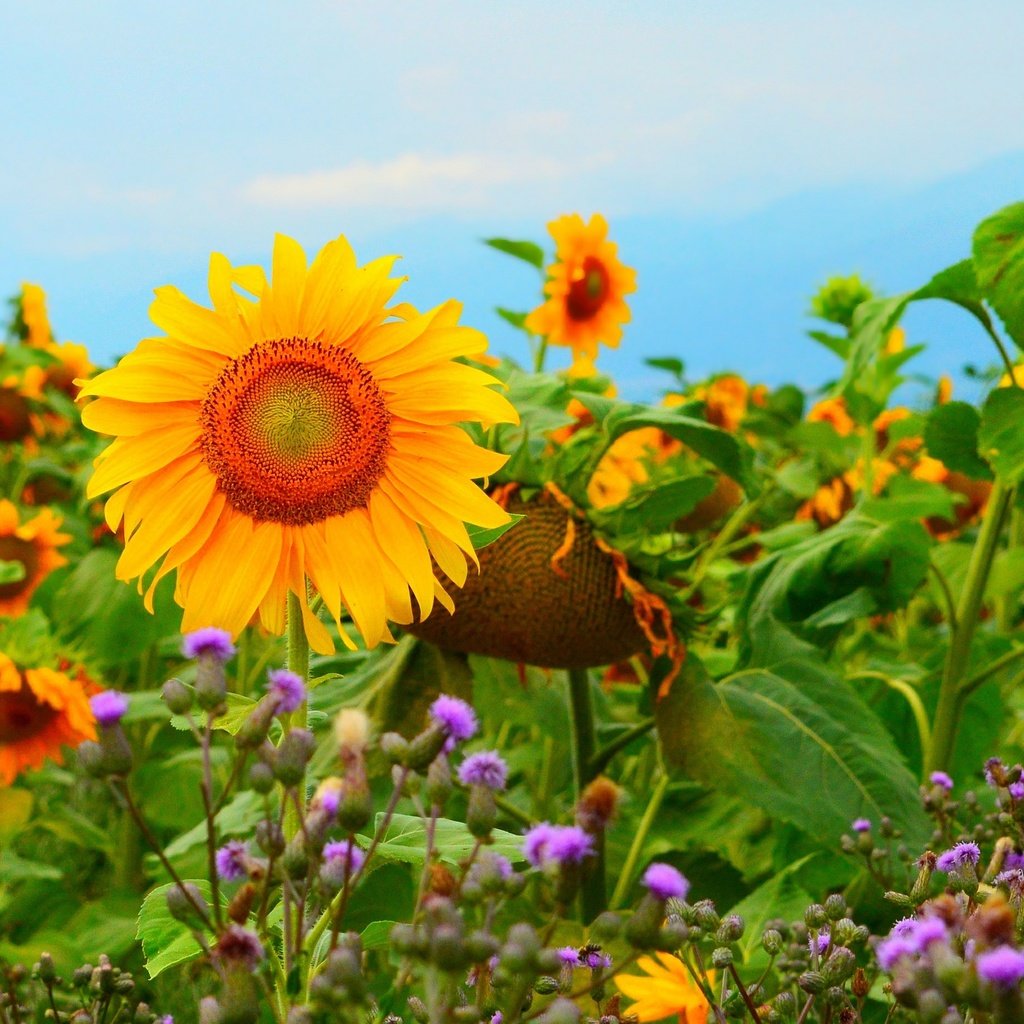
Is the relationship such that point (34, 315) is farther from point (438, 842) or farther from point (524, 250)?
point (438, 842)

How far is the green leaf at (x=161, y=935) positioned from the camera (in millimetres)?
746

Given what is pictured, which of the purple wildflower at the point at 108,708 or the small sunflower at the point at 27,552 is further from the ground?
the purple wildflower at the point at 108,708

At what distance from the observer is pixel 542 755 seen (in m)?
1.84

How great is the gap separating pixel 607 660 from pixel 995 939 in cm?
85

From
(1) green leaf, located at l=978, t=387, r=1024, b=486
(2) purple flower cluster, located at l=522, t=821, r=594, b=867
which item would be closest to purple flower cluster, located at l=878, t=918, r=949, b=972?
(2) purple flower cluster, located at l=522, t=821, r=594, b=867

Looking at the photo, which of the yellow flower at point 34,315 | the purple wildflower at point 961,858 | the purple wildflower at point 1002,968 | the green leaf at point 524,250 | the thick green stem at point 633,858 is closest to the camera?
the purple wildflower at point 1002,968

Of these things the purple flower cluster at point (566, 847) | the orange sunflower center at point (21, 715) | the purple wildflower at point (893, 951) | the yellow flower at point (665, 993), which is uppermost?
the purple flower cluster at point (566, 847)

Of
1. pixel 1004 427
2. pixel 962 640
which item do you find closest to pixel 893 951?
pixel 1004 427

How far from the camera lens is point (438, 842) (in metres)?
0.73

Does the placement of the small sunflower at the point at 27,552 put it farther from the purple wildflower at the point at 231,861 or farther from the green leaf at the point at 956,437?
the purple wildflower at the point at 231,861

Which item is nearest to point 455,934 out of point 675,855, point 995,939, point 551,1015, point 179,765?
point 551,1015

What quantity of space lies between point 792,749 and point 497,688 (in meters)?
0.42

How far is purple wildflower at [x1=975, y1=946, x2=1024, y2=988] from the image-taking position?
0.42m

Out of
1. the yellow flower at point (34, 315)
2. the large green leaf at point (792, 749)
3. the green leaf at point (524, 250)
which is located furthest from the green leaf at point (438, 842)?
the yellow flower at point (34, 315)
